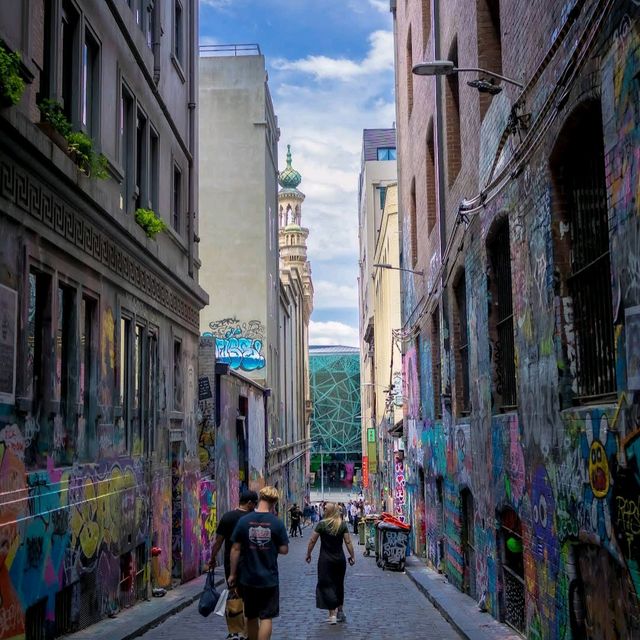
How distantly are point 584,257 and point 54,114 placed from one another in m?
6.05

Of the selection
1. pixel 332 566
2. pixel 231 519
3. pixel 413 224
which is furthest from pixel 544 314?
pixel 413 224

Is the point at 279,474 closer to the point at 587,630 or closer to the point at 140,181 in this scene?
the point at 140,181

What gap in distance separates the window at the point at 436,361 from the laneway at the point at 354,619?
4.03 metres

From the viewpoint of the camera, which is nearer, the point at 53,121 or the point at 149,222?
the point at 53,121

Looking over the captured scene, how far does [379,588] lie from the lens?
57.2ft

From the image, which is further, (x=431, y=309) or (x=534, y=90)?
(x=431, y=309)

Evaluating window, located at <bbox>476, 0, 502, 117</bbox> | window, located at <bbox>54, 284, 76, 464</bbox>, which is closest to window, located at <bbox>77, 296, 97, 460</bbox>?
window, located at <bbox>54, 284, 76, 464</bbox>

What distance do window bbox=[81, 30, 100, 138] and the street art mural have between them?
95.2 ft

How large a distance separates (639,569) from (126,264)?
9.73 metres

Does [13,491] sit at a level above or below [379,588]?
above

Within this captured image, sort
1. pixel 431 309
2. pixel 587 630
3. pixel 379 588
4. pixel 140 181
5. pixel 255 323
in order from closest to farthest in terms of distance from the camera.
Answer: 1. pixel 587 630
2. pixel 140 181
3. pixel 379 588
4. pixel 431 309
5. pixel 255 323

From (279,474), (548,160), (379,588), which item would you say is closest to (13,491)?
(548,160)

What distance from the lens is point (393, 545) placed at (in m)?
21.5

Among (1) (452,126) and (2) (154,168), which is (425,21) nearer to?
(1) (452,126)
